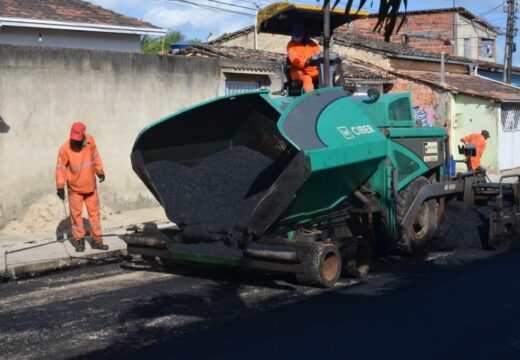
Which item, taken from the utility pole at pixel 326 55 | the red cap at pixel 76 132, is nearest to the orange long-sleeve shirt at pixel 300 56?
the utility pole at pixel 326 55

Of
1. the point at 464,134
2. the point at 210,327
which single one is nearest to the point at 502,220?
the point at 210,327

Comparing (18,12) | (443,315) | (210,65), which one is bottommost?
(443,315)

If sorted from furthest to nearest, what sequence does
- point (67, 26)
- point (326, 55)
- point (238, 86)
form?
point (67, 26) → point (238, 86) → point (326, 55)

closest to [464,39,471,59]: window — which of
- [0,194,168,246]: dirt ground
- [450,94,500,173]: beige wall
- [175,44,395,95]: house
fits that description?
[450,94,500,173]: beige wall

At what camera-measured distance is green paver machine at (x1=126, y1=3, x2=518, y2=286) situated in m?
7.57

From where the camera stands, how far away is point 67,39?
60.7ft

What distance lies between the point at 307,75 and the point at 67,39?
10386 millimetres

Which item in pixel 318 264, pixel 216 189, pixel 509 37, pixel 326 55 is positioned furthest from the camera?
pixel 509 37

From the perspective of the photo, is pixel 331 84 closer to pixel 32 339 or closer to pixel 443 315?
pixel 443 315

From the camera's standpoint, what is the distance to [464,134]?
23.9 meters

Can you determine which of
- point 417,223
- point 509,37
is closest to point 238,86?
point 417,223

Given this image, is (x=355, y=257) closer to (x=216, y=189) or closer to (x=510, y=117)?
(x=216, y=189)

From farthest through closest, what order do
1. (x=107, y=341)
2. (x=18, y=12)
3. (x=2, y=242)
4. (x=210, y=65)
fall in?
(x=18, y=12), (x=210, y=65), (x=2, y=242), (x=107, y=341)

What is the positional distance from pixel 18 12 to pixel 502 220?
11239mm
